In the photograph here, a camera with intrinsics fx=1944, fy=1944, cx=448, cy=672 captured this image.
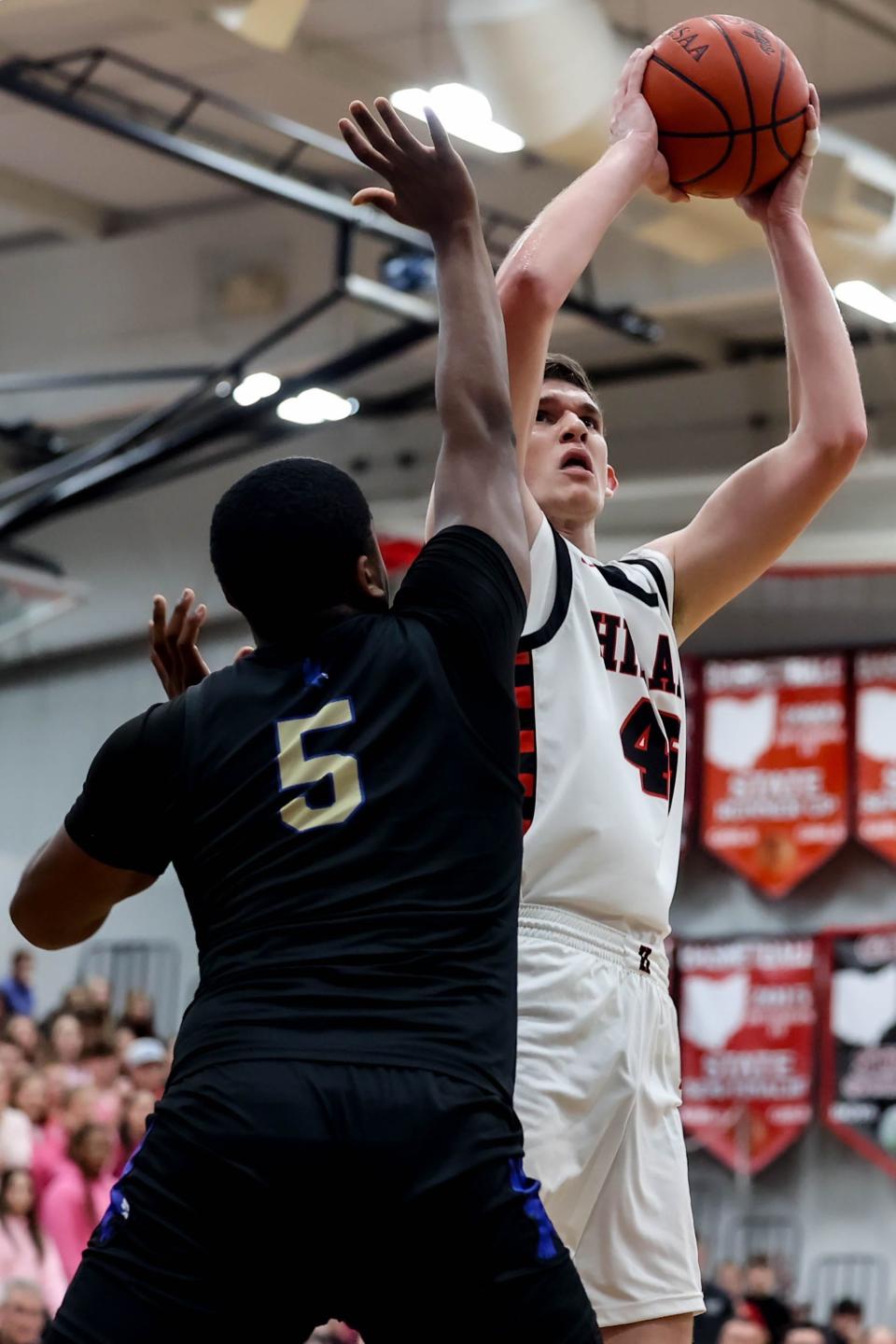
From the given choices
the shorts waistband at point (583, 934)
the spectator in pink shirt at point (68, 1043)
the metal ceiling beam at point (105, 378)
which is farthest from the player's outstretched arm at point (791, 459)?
the metal ceiling beam at point (105, 378)

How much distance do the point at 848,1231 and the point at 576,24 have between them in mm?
10322

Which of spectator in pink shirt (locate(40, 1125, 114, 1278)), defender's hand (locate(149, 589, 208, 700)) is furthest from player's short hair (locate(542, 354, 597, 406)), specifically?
spectator in pink shirt (locate(40, 1125, 114, 1278))

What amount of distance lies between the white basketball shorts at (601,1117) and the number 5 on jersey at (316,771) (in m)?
0.94

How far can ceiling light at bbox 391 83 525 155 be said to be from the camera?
11078mm

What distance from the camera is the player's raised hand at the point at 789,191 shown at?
416cm

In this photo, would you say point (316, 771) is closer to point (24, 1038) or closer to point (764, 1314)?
point (24, 1038)

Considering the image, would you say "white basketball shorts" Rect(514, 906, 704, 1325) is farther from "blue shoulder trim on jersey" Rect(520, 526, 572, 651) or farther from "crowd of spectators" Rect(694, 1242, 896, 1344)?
"crowd of spectators" Rect(694, 1242, 896, 1344)

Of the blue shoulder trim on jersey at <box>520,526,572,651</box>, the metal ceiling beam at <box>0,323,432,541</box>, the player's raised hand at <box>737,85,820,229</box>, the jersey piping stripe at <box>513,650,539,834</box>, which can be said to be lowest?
the jersey piping stripe at <box>513,650,539,834</box>

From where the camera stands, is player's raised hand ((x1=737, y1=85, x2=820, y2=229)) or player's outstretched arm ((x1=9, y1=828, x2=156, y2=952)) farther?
player's raised hand ((x1=737, y1=85, x2=820, y2=229))

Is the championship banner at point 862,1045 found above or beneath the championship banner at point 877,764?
beneath

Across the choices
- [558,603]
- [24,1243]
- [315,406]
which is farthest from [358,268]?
A: [558,603]

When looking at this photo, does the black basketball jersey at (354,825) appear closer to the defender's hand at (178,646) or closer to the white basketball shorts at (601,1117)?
the defender's hand at (178,646)

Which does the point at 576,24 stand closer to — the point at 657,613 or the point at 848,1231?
the point at 657,613

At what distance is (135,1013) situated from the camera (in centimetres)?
1625
